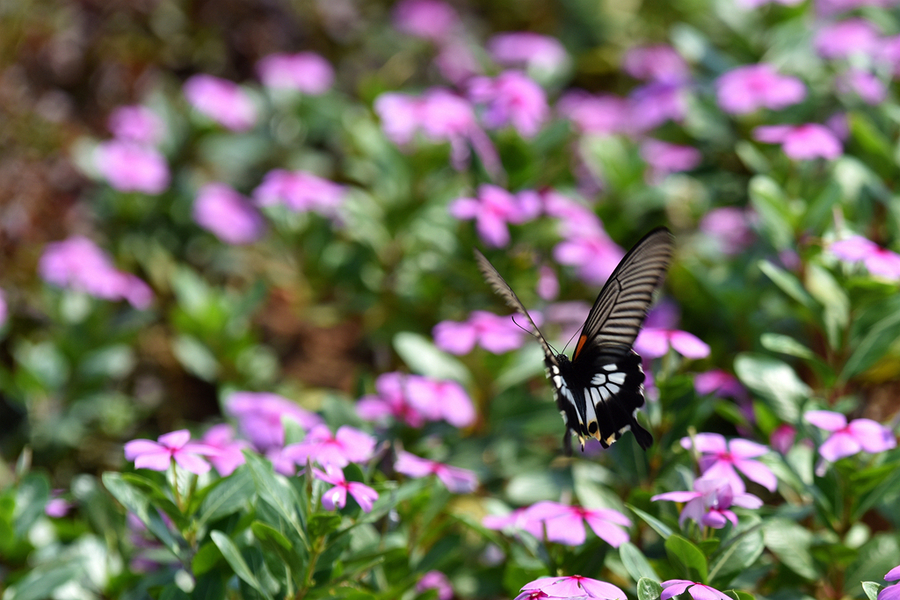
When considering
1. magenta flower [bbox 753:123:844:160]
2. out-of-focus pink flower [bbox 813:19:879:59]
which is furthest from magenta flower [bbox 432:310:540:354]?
out-of-focus pink flower [bbox 813:19:879:59]

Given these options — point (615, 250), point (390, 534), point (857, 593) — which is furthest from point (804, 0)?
point (390, 534)

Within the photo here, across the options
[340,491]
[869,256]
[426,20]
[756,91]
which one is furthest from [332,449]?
[426,20]

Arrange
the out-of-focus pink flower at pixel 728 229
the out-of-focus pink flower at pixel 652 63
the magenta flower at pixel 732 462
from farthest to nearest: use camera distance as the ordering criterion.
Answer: the out-of-focus pink flower at pixel 652 63
the out-of-focus pink flower at pixel 728 229
the magenta flower at pixel 732 462

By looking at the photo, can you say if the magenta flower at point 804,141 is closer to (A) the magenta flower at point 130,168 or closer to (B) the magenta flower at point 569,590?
(B) the magenta flower at point 569,590

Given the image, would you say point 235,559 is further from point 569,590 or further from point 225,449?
point 569,590

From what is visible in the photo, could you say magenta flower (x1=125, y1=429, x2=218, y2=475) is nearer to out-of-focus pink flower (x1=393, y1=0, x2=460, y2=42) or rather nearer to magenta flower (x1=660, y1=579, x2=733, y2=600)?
magenta flower (x1=660, y1=579, x2=733, y2=600)

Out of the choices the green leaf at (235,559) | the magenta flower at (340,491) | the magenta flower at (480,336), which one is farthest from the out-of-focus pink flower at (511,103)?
the green leaf at (235,559)
